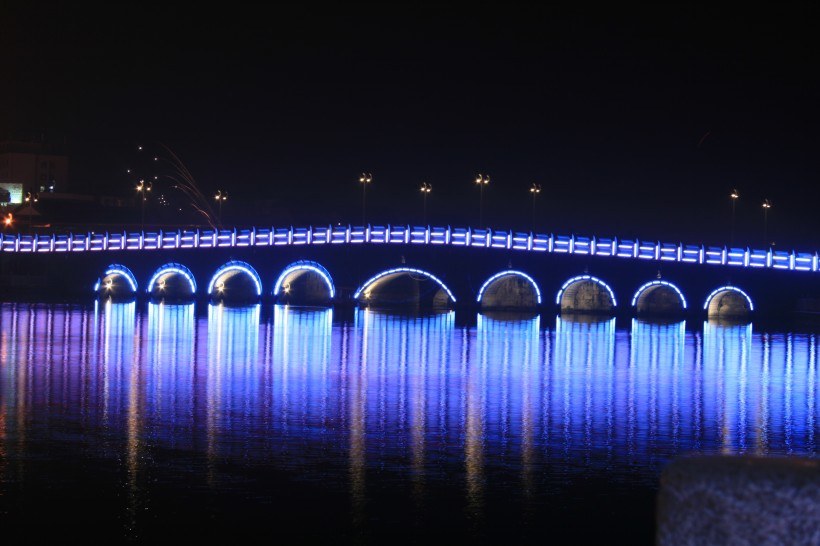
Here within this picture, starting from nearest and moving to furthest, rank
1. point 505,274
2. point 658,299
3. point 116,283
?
point 505,274
point 658,299
point 116,283

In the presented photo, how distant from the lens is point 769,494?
4148mm

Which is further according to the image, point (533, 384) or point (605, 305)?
point (605, 305)

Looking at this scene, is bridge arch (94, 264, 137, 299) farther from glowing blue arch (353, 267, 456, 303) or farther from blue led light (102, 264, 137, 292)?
glowing blue arch (353, 267, 456, 303)

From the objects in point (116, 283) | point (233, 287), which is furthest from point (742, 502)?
point (116, 283)

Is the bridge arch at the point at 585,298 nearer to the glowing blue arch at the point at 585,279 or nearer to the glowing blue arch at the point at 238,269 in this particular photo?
the glowing blue arch at the point at 585,279

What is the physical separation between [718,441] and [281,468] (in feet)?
26.7

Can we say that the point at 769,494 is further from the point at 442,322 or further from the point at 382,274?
the point at 382,274

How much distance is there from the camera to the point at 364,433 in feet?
65.7

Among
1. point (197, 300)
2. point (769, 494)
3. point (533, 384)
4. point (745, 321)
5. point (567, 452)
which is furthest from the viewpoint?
point (197, 300)

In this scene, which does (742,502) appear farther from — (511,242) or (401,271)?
(401,271)

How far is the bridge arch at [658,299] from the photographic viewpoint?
7500 cm

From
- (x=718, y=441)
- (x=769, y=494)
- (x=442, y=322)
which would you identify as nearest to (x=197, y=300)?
(x=442, y=322)

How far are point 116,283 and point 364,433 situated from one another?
7138 centimetres

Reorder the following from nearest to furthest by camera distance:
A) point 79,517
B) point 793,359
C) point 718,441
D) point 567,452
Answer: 1. point 79,517
2. point 567,452
3. point 718,441
4. point 793,359
